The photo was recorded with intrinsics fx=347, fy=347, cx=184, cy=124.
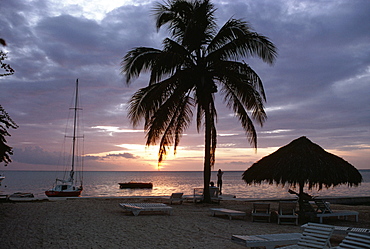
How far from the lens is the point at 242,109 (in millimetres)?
14930

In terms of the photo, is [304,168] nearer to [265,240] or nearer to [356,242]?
[265,240]

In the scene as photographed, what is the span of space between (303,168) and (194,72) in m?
6.47

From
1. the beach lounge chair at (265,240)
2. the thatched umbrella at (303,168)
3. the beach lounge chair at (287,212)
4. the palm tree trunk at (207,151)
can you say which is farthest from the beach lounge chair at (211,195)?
the beach lounge chair at (265,240)

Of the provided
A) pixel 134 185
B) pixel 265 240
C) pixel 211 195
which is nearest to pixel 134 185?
pixel 134 185

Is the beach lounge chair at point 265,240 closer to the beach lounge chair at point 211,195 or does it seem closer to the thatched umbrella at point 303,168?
the thatched umbrella at point 303,168

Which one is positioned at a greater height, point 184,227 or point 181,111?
point 181,111

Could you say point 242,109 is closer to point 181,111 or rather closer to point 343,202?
point 181,111

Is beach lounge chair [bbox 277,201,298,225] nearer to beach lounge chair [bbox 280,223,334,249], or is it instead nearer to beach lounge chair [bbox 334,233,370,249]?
beach lounge chair [bbox 280,223,334,249]

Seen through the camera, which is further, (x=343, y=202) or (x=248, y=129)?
(x=343, y=202)

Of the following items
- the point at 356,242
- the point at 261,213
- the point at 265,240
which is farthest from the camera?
the point at 261,213

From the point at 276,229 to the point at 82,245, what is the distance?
17.5 feet

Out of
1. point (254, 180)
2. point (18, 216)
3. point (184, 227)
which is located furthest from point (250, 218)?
point (18, 216)

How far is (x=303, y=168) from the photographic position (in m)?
11.0

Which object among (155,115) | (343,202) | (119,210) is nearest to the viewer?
(119,210)
